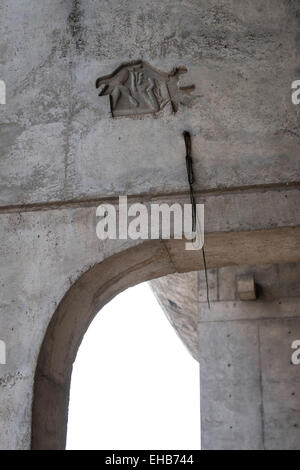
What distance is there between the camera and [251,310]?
28.3 ft

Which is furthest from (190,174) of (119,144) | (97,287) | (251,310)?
(251,310)

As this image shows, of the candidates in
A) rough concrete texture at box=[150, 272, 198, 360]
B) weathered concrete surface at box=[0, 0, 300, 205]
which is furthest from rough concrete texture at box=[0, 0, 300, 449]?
rough concrete texture at box=[150, 272, 198, 360]

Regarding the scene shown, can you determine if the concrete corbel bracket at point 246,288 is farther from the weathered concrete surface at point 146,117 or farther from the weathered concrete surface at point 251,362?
the weathered concrete surface at point 146,117

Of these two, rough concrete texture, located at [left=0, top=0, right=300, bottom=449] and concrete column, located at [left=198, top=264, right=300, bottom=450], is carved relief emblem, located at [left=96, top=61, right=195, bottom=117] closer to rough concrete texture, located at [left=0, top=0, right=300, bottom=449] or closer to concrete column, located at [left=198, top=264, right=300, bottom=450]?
rough concrete texture, located at [left=0, top=0, right=300, bottom=449]

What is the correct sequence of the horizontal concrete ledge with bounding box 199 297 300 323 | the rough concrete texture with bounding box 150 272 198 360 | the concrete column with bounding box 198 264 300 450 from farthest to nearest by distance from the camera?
the rough concrete texture with bounding box 150 272 198 360
the horizontal concrete ledge with bounding box 199 297 300 323
the concrete column with bounding box 198 264 300 450

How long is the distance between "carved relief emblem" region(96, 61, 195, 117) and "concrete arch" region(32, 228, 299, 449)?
101cm

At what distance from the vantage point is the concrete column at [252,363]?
8125 mm

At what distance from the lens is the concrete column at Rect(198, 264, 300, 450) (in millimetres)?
8125

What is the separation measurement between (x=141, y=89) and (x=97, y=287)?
4.73ft

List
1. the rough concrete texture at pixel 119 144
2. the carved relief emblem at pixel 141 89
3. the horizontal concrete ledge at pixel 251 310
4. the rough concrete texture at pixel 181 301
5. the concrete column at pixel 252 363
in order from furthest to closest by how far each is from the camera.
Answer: the rough concrete texture at pixel 181 301 → the horizontal concrete ledge at pixel 251 310 → the concrete column at pixel 252 363 → the carved relief emblem at pixel 141 89 → the rough concrete texture at pixel 119 144

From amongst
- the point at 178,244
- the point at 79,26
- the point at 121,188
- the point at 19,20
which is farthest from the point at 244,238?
the point at 19,20

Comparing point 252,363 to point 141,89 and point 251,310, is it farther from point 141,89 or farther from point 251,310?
point 141,89

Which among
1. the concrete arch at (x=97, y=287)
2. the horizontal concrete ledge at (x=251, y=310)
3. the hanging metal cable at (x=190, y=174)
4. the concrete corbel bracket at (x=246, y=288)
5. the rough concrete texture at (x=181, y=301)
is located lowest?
the concrete arch at (x=97, y=287)

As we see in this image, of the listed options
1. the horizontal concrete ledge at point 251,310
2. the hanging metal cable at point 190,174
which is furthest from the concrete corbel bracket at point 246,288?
the hanging metal cable at point 190,174
